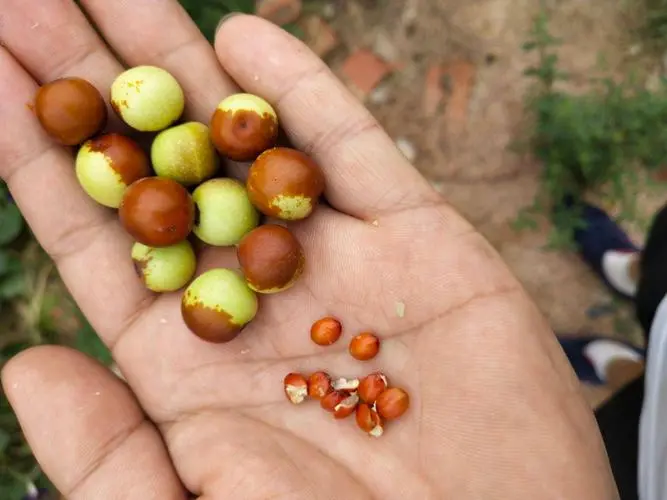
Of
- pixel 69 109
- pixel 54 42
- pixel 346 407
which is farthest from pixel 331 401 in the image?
pixel 54 42

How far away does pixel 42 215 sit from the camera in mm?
3736

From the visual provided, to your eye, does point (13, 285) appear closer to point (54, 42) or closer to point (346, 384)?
point (54, 42)

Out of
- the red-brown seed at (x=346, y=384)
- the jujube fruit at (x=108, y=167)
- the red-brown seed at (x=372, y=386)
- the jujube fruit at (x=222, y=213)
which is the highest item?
the jujube fruit at (x=108, y=167)

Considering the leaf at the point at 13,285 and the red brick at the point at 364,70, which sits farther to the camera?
the red brick at the point at 364,70

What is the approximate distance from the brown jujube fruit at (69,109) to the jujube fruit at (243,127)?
57 cm

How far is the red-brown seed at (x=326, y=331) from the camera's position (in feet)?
11.3

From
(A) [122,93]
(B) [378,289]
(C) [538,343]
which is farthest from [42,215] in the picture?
(C) [538,343]

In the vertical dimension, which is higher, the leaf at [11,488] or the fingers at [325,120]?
the fingers at [325,120]

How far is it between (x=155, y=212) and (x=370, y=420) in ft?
4.29

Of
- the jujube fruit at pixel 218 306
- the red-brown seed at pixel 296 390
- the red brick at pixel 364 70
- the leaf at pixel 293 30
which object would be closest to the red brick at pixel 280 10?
the leaf at pixel 293 30

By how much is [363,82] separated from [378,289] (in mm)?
2770

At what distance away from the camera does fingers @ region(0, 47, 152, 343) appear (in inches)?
144

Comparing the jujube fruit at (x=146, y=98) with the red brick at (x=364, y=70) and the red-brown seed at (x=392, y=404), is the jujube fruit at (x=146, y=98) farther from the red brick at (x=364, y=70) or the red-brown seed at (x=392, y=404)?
the red brick at (x=364, y=70)

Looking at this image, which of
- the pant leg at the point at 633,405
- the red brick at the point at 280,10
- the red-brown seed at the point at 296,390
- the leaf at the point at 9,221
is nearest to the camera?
the red-brown seed at the point at 296,390
